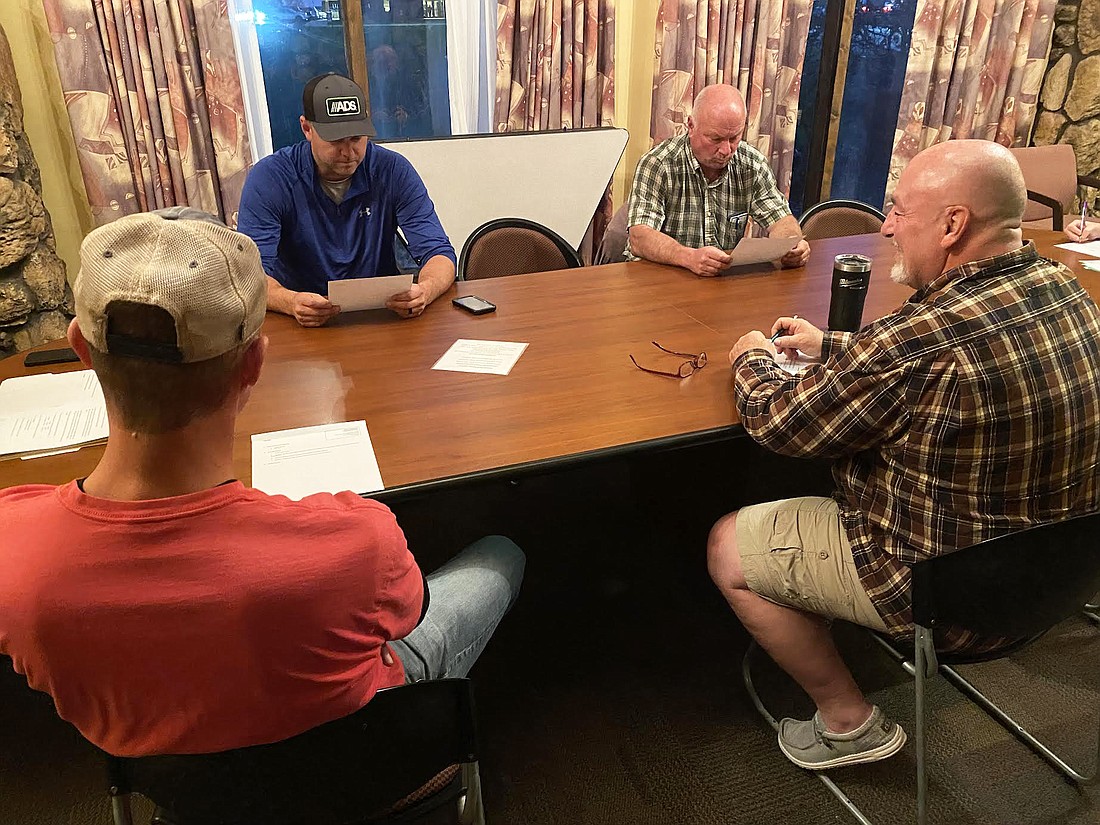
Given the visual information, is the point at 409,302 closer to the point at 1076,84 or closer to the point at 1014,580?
the point at 1014,580

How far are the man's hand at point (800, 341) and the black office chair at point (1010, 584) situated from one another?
25.4 inches

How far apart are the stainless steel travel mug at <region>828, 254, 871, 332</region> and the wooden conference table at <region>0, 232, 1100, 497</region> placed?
17 cm

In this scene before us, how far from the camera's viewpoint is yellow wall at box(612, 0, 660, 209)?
3738mm

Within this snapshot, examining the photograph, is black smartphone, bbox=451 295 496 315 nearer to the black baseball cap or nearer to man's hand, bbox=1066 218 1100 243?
the black baseball cap

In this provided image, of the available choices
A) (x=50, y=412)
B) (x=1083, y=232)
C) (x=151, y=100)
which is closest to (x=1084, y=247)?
(x=1083, y=232)

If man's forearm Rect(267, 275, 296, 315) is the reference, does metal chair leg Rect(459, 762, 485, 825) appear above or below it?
below

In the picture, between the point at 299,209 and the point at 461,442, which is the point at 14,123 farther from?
the point at 461,442

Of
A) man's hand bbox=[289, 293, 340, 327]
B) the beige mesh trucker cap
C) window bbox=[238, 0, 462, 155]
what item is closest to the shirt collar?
the beige mesh trucker cap

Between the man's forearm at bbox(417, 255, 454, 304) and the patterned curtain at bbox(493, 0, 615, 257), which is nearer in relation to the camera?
the man's forearm at bbox(417, 255, 454, 304)

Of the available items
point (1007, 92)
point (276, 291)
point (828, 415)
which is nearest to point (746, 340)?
point (828, 415)

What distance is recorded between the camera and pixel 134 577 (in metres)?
0.72

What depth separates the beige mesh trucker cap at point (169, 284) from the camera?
0.71 meters

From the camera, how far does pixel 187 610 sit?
2.37ft

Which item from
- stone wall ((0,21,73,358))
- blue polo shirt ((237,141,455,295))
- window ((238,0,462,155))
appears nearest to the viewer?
blue polo shirt ((237,141,455,295))
